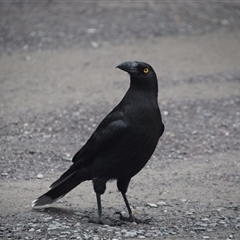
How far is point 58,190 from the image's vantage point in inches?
257

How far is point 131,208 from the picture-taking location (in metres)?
6.95

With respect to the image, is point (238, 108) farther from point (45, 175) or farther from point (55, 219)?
point (55, 219)

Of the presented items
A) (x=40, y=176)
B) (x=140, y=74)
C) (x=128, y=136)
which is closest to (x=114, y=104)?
(x=40, y=176)

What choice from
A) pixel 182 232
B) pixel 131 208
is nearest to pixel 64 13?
pixel 131 208

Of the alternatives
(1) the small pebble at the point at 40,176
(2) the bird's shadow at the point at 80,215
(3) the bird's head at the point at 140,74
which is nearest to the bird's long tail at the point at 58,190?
(2) the bird's shadow at the point at 80,215

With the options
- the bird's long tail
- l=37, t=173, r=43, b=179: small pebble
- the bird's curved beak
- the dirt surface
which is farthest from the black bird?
l=37, t=173, r=43, b=179: small pebble

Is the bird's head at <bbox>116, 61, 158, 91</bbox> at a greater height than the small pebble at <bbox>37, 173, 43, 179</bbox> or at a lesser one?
greater

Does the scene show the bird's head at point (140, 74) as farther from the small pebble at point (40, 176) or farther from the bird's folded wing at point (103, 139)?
the small pebble at point (40, 176)

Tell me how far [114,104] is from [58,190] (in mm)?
4258

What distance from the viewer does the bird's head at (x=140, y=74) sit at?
612 centimetres

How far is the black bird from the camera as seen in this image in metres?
5.99

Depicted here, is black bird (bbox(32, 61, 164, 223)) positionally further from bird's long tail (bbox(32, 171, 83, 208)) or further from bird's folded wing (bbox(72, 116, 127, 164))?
bird's long tail (bbox(32, 171, 83, 208))

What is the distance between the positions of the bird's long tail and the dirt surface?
11 centimetres

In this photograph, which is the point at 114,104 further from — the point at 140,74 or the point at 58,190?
the point at 140,74
